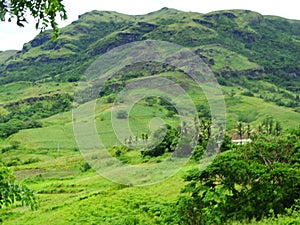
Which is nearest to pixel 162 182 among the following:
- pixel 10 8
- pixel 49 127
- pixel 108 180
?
pixel 108 180

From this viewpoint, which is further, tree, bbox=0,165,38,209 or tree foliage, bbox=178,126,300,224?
tree foliage, bbox=178,126,300,224

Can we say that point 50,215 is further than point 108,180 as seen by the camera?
No

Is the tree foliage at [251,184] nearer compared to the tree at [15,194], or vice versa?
the tree at [15,194]

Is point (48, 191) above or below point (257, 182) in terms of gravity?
below

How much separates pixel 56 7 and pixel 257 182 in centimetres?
1549

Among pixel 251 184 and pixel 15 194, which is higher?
pixel 15 194

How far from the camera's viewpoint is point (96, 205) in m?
47.6

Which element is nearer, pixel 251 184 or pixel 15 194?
pixel 15 194

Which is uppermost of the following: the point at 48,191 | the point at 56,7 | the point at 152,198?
→ the point at 56,7

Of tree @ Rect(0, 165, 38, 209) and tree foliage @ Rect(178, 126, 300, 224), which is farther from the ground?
tree @ Rect(0, 165, 38, 209)

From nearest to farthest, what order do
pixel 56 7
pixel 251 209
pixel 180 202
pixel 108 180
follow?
pixel 56 7
pixel 251 209
pixel 180 202
pixel 108 180

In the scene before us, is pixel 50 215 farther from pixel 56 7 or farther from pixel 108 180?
pixel 56 7

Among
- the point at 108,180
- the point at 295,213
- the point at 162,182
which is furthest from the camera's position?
the point at 108,180

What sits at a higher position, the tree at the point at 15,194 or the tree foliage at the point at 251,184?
the tree at the point at 15,194
